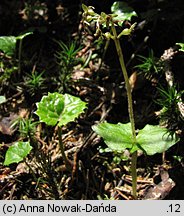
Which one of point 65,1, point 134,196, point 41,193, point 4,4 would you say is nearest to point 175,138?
point 134,196

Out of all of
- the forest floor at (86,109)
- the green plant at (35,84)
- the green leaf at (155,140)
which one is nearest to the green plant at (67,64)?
the forest floor at (86,109)

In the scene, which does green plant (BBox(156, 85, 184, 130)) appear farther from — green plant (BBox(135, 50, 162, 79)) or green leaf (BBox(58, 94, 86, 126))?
green leaf (BBox(58, 94, 86, 126))

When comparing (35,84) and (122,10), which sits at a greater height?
(122,10)

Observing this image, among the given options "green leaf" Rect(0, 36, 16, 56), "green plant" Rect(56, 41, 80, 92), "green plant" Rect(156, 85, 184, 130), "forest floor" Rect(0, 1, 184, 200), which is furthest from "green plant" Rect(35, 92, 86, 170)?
"green leaf" Rect(0, 36, 16, 56)

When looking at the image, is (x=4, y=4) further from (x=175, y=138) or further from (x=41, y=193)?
(x=175, y=138)

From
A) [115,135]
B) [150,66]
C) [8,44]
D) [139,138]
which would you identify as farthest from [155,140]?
[8,44]

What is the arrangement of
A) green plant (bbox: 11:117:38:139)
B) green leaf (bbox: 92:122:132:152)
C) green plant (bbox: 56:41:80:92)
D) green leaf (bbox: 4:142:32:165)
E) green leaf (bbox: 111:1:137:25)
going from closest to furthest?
green leaf (bbox: 92:122:132:152) → green leaf (bbox: 4:142:32:165) → green plant (bbox: 11:117:38:139) → green leaf (bbox: 111:1:137:25) → green plant (bbox: 56:41:80:92)

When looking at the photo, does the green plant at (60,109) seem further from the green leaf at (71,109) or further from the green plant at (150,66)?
the green plant at (150,66)

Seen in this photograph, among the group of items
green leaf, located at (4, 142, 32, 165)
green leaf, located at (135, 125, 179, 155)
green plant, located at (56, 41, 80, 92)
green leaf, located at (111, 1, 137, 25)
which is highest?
green leaf, located at (111, 1, 137, 25)

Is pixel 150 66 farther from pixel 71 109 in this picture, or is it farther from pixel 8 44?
pixel 8 44
